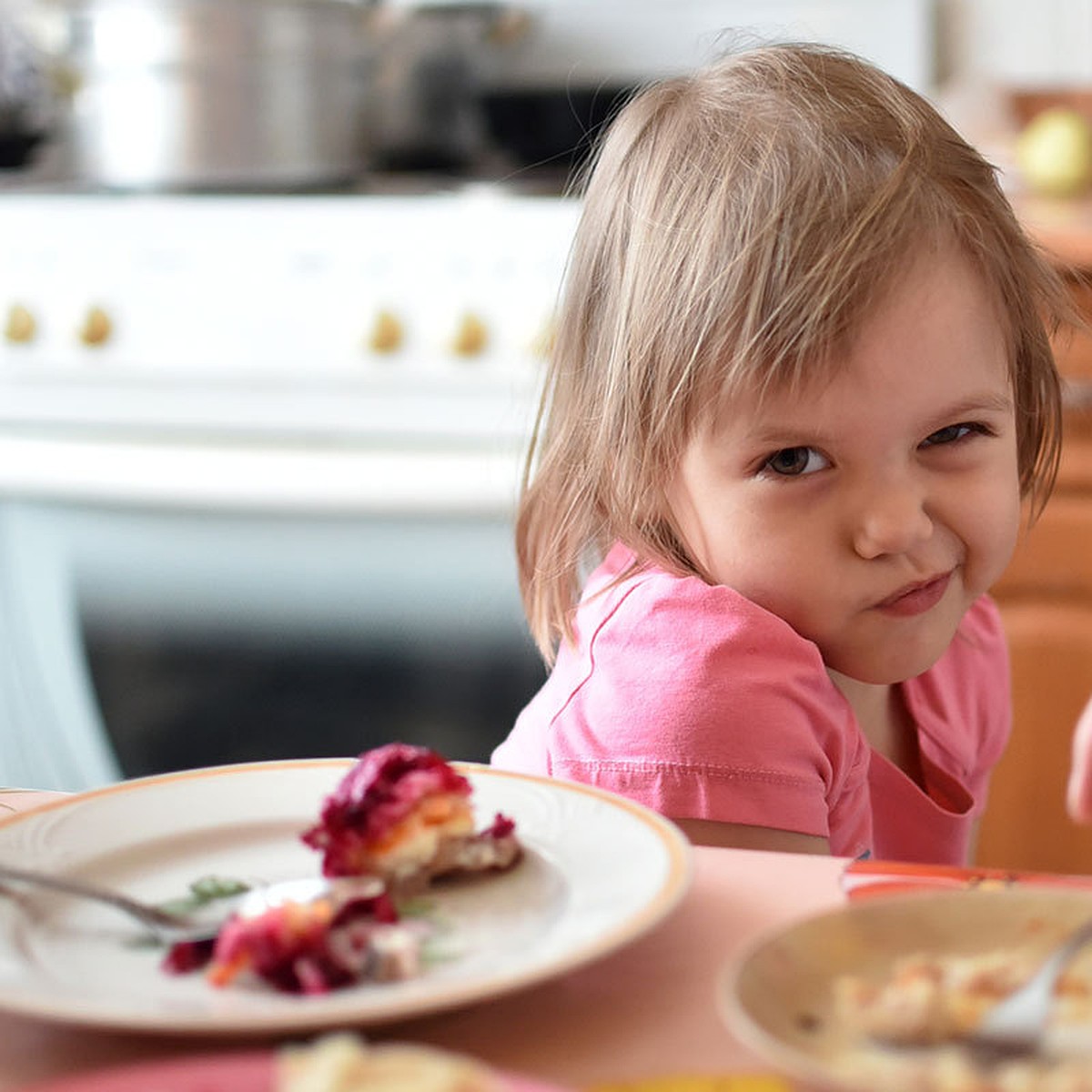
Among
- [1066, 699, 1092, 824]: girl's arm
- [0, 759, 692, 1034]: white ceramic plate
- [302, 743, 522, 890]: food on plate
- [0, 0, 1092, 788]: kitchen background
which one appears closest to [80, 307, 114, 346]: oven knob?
[0, 0, 1092, 788]: kitchen background

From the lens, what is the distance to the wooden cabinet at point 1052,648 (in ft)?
5.46

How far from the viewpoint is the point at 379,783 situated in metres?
0.57

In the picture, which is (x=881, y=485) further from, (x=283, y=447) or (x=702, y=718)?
(x=283, y=447)

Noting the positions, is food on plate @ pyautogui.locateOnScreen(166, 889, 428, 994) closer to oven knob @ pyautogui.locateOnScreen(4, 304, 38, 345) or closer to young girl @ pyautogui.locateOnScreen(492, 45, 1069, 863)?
young girl @ pyautogui.locateOnScreen(492, 45, 1069, 863)

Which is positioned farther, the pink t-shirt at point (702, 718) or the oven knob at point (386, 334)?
the oven knob at point (386, 334)

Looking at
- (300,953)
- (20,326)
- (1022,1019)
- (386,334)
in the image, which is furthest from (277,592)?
(1022,1019)

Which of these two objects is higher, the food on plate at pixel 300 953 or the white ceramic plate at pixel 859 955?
the white ceramic plate at pixel 859 955

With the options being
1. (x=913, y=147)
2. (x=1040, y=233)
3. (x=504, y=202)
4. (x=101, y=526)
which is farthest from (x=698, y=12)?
(x=913, y=147)

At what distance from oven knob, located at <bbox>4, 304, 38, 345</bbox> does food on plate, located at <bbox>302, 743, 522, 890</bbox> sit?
4.49 feet

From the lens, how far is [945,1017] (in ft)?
1.45

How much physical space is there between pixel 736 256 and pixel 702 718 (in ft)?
0.73

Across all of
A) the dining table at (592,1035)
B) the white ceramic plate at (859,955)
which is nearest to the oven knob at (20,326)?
the dining table at (592,1035)

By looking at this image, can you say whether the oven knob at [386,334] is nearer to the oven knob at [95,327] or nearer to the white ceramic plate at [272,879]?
the oven knob at [95,327]

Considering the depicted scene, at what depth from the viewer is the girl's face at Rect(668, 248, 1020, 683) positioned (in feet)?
2.50
